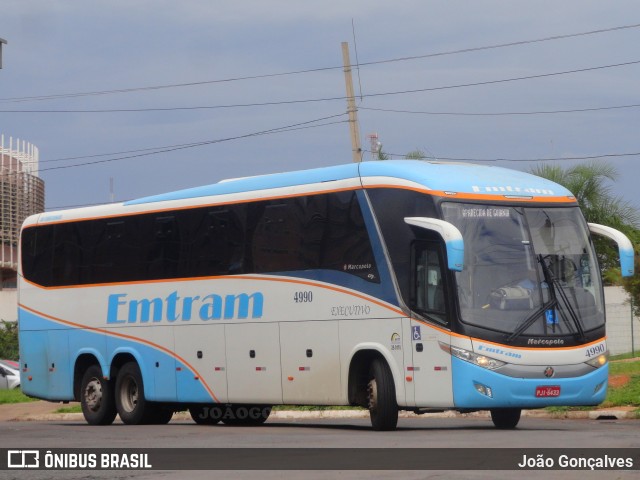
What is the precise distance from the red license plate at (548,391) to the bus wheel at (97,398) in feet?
30.1

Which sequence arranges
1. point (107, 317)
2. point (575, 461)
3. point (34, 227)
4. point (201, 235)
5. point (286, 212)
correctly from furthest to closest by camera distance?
1. point (34, 227)
2. point (107, 317)
3. point (201, 235)
4. point (286, 212)
5. point (575, 461)

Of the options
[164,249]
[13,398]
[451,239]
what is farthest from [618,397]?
[13,398]

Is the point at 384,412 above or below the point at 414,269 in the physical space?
below

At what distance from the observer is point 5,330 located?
52531mm

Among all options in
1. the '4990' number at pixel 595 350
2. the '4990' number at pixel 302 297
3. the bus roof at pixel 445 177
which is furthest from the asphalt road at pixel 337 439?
the bus roof at pixel 445 177

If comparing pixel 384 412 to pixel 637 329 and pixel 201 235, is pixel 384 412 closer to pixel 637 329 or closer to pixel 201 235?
pixel 201 235

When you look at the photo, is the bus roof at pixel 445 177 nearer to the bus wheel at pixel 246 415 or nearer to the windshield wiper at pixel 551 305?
the windshield wiper at pixel 551 305

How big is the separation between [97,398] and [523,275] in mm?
9413

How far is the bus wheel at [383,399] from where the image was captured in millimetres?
18844

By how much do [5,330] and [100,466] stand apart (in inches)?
1594

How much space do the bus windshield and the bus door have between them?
1.19 feet

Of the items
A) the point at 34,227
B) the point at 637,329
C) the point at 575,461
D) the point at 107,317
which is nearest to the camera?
the point at 575,461

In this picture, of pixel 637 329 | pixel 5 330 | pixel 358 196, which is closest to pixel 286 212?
pixel 358 196

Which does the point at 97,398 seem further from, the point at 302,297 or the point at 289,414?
the point at 302,297
